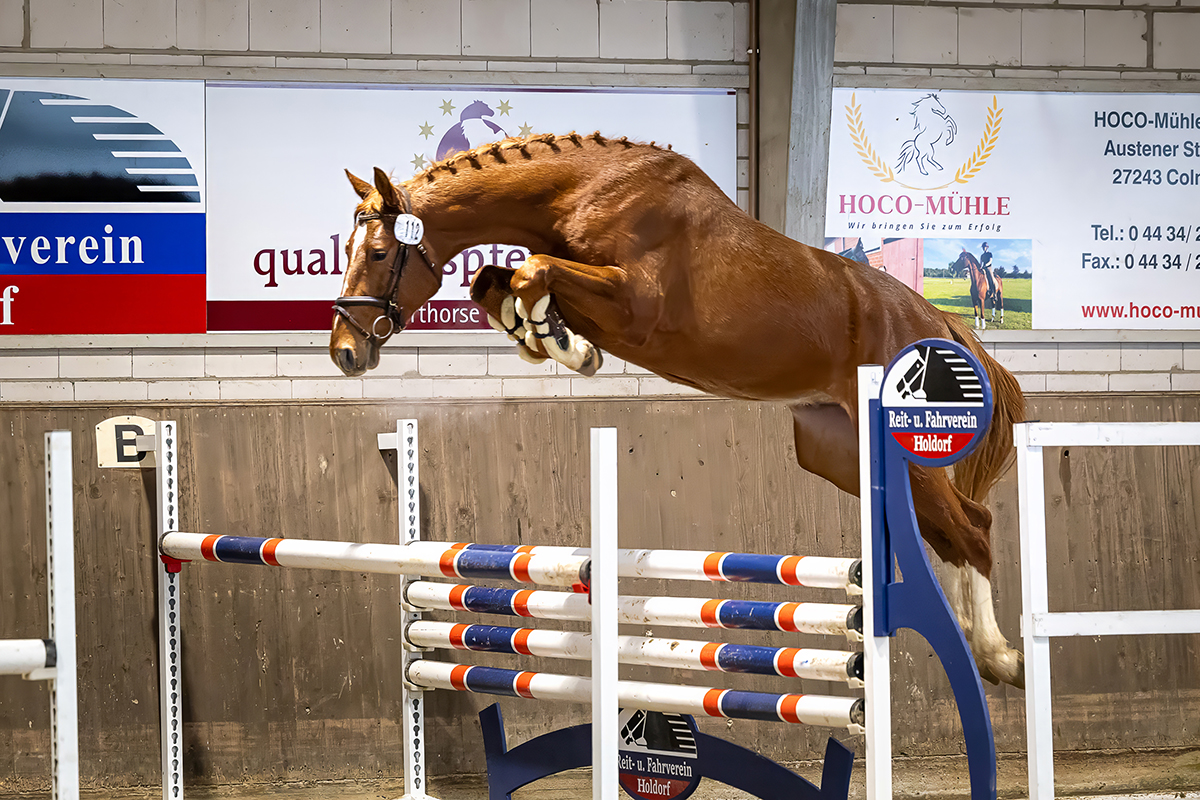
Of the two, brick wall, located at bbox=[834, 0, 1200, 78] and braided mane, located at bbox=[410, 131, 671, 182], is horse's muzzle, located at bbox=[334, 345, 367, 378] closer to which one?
braided mane, located at bbox=[410, 131, 671, 182]

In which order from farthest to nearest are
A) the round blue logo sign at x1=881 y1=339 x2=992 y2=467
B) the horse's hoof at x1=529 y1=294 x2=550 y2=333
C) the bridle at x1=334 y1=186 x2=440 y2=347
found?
1. the bridle at x1=334 y1=186 x2=440 y2=347
2. the horse's hoof at x1=529 y1=294 x2=550 y2=333
3. the round blue logo sign at x1=881 y1=339 x2=992 y2=467

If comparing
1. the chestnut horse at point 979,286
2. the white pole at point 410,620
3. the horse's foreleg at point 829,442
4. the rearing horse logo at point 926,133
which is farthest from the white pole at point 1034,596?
the rearing horse logo at point 926,133

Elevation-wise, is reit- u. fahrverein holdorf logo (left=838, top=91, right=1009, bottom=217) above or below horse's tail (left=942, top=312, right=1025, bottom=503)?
above

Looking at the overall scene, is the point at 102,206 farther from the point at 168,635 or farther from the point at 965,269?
the point at 965,269

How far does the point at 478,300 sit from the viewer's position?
6.58 ft

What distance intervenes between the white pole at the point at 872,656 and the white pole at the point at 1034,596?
32cm

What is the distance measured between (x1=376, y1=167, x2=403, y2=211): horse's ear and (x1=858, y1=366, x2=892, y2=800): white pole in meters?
0.92

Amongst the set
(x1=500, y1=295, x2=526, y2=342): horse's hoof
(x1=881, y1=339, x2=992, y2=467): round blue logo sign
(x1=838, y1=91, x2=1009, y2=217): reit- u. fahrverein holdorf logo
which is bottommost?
(x1=881, y1=339, x2=992, y2=467): round blue logo sign

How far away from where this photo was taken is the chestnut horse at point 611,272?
6.21 feet

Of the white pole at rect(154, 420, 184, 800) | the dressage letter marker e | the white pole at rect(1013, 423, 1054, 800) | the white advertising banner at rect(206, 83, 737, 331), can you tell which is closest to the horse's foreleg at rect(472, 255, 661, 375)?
the white pole at rect(1013, 423, 1054, 800)

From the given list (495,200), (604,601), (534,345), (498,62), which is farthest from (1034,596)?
(498,62)

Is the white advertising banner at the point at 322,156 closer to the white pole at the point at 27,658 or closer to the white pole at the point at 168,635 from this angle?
the white pole at the point at 168,635

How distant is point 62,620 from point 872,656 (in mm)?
1359

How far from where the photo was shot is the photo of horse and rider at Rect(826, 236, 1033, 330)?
3.94 meters
